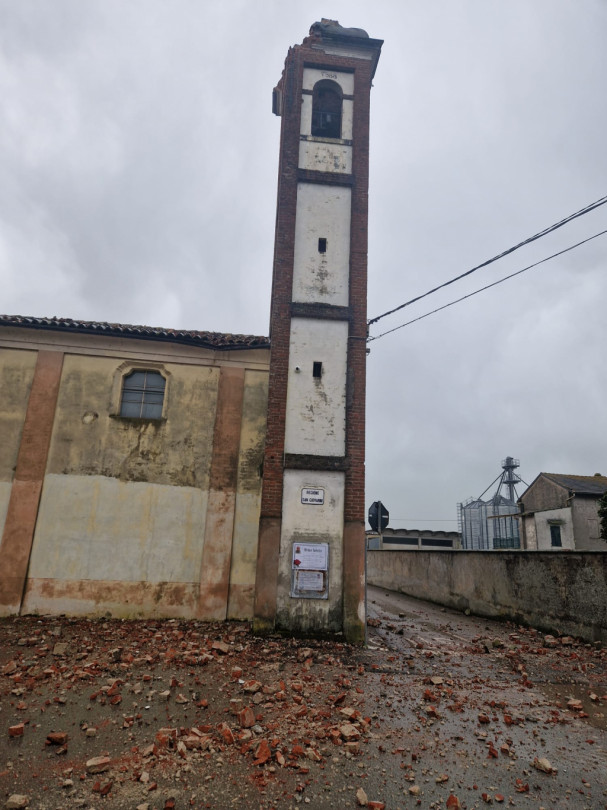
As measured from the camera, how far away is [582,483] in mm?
29875

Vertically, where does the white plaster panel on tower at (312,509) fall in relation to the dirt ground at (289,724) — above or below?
above

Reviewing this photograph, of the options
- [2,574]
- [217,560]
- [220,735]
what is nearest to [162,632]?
[217,560]

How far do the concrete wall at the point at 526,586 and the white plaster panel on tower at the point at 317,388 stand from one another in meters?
5.53

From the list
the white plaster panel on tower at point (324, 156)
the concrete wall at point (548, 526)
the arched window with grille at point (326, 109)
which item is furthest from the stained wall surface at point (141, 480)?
the concrete wall at point (548, 526)

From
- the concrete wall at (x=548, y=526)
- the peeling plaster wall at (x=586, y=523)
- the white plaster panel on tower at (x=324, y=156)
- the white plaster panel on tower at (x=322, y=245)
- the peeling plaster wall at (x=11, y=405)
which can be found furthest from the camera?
the concrete wall at (x=548, y=526)

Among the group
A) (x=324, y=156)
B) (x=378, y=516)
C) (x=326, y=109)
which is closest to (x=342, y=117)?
(x=326, y=109)

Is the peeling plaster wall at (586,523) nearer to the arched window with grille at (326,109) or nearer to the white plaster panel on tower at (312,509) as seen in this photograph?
the white plaster panel on tower at (312,509)

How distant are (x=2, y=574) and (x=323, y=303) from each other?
9.24m

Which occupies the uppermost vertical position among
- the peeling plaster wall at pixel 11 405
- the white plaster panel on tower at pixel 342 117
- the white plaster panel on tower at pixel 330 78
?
the white plaster panel on tower at pixel 330 78

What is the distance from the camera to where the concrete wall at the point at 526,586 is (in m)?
9.89

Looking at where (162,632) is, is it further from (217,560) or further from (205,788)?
(205,788)

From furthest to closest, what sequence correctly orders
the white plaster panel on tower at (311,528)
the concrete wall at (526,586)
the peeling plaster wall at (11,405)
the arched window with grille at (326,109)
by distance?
1. the arched window with grille at (326,109)
2. the peeling plaster wall at (11,405)
3. the concrete wall at (526,586)
4. the white plaster panel on tower at (311,528)

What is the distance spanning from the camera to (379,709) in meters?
6.06

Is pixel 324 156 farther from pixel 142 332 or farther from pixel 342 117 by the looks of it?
pixel 142 332
